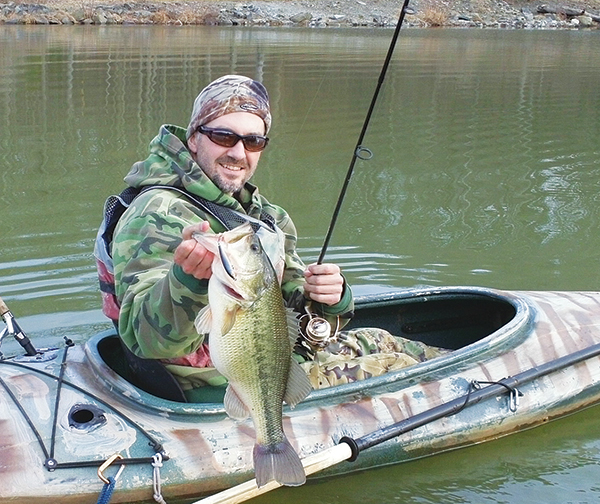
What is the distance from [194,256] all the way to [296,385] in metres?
0.67

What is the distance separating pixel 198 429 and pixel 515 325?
2.18 meters

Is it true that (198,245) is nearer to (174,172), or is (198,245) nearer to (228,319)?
(228,319)

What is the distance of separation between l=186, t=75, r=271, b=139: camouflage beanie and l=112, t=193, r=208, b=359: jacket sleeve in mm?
487

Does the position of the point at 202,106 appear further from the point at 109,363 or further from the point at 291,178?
the point at 291,178

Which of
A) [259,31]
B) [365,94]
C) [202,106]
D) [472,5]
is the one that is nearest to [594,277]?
[202,106]

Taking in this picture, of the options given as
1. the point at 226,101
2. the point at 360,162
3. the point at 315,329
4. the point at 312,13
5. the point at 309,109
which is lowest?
the point at 312,13

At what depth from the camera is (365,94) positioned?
1917 cm

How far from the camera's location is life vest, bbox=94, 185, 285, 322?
418cm

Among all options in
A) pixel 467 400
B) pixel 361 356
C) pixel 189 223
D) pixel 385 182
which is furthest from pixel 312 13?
pixel 189 223

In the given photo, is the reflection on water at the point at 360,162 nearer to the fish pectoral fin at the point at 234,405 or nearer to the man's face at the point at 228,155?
the man's face at the point at 228,155

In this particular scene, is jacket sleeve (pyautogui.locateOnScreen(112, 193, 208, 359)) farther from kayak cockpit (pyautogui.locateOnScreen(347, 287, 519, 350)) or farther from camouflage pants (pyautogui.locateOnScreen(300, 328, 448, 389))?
kayak cockpit (pyautogui.locateOnScreen(347, 287, 519, 350))

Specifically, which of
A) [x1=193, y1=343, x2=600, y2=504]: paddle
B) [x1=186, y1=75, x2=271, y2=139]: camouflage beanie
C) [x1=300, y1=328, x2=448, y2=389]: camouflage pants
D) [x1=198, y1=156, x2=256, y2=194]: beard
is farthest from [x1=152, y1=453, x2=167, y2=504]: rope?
[x1=186, y1=75, x2=271, y2=139]: camouflage beanie

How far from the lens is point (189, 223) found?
3967 millimetres

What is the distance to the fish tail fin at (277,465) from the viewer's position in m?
3.41
